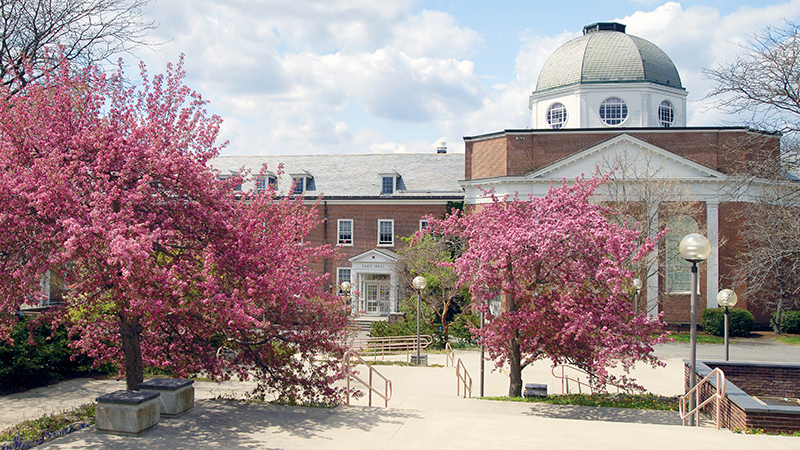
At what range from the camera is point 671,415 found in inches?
449

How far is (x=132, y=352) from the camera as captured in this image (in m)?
9.11

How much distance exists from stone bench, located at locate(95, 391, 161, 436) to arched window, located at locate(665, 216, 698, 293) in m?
27.1

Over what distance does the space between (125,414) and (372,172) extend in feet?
107

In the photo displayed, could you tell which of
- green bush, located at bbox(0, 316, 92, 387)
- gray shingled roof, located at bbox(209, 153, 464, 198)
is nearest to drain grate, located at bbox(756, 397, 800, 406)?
green bush, located at bbox(0, 316, 92, 387)

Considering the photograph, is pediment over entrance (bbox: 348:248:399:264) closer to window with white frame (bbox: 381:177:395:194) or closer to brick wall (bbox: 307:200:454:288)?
brick wall (bbox: 307:200:454:288)

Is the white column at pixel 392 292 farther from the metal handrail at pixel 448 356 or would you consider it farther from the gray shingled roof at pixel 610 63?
the gray shingled roof at pixel 610 63

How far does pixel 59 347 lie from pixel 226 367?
585 cm

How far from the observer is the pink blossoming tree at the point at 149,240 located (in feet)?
23.4

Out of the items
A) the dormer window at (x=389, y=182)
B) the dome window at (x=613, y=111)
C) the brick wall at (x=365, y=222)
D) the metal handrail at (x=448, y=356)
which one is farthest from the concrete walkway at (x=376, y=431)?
the dome window at (x=613, y=111)

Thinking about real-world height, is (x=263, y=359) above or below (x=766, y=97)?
below

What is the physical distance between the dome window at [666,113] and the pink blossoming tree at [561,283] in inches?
1055

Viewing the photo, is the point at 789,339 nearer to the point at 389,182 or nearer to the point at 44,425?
Result: the point at 389,182

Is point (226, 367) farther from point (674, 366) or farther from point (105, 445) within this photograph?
point (674, 366)

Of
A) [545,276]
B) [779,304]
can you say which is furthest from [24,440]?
[779,304]
